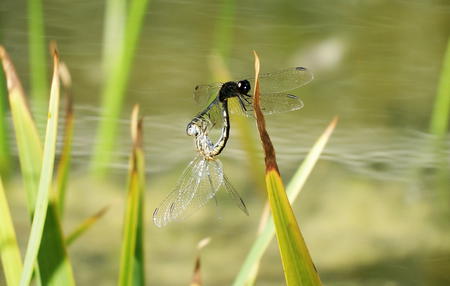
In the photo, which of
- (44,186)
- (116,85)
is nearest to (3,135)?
(116,85)

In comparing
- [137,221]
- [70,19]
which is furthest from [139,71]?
[137,221]

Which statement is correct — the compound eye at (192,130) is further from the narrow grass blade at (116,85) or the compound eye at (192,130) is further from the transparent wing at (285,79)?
the narrow grass blade at (116,85)

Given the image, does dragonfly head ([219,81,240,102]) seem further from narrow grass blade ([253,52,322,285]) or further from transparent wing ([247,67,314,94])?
narrow grass blade ([253,52,322,285])

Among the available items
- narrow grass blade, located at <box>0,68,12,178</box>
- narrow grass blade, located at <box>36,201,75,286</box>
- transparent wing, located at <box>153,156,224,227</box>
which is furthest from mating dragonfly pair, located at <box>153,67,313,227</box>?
narrow grass blade, located at <box>0,68,12,178</box>

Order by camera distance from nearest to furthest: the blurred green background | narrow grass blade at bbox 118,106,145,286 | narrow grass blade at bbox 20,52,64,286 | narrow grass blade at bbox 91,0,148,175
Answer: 1. narrow grass blade at bbox 20,52,64,286
2. narrow grass blade at bbox 118,106,145,286
3. narrow grass blade at bbox 91,0,148,175
4. the blurred green background

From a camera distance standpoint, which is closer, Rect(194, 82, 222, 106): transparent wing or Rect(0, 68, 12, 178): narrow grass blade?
Rect(194, 82, 222, 106): transparent wing

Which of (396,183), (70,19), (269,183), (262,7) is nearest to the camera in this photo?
(269,183)

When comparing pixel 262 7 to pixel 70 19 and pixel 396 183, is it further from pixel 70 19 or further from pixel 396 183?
pixel 396 183
